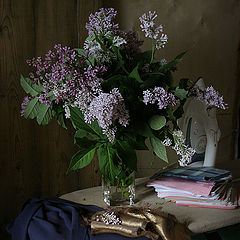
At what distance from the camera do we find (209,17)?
→ 8.55 ft

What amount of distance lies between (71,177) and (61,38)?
0.74 meters

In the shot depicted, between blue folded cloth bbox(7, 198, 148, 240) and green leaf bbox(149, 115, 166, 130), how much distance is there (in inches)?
13.4

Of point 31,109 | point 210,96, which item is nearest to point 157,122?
point 210,96

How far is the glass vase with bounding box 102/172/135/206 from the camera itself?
1.29 meters

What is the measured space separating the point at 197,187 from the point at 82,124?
1.58ft

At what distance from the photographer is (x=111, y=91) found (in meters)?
1.11

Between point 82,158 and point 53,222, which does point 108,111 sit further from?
point 53,222

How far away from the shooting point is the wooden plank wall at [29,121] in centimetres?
169

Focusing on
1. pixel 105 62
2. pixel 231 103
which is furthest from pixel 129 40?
pixel 231 103

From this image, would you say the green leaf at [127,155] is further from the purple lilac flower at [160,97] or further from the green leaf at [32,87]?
the green leaf at [32,87]

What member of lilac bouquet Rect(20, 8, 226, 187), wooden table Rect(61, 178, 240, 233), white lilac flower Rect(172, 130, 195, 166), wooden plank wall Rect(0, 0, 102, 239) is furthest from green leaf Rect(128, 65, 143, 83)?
wooden plank wall Rect(0, 0, 102, 239)

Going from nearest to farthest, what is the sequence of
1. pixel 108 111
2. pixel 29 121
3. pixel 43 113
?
pixel 108 111, pixel 43 113, pixel 29 121

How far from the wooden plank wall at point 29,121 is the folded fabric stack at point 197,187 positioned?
0.65 m

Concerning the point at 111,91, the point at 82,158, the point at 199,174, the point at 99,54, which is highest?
the point at 99,54
